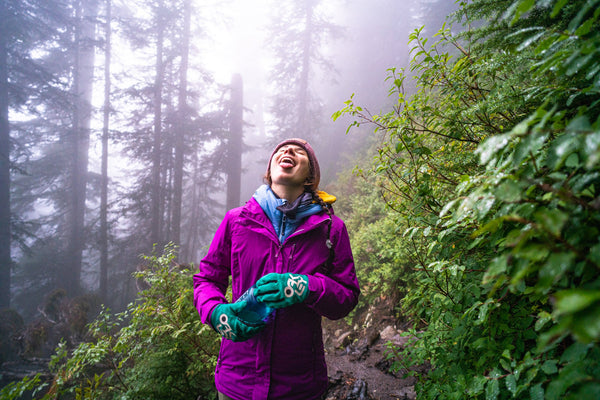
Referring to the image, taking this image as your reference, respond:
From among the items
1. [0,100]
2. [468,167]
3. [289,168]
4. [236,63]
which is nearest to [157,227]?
[0,100]

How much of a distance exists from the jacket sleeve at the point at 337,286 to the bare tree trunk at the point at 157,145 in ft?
45.4

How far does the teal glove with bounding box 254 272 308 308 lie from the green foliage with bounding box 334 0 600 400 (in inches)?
31.6

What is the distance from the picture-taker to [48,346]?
32.8ft

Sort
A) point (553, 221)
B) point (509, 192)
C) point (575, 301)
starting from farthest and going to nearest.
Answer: point (509, 192)
point (553, 221)
point (575, 301)

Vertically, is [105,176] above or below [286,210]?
below

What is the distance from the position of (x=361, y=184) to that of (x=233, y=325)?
7.37m

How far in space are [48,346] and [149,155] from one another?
32.2ft

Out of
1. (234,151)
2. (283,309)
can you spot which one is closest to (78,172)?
(234,151)

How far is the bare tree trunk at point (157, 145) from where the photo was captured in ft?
42.4

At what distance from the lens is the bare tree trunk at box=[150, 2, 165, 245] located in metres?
12.9

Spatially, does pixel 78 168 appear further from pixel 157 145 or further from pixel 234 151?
pixel 234 151

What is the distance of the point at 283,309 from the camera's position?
A: 169 cm

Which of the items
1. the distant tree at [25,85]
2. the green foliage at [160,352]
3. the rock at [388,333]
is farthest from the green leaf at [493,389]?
the distant tree at [25,85]

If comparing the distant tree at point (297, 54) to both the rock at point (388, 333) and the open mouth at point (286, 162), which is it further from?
the open mouth at point (286, 162)
